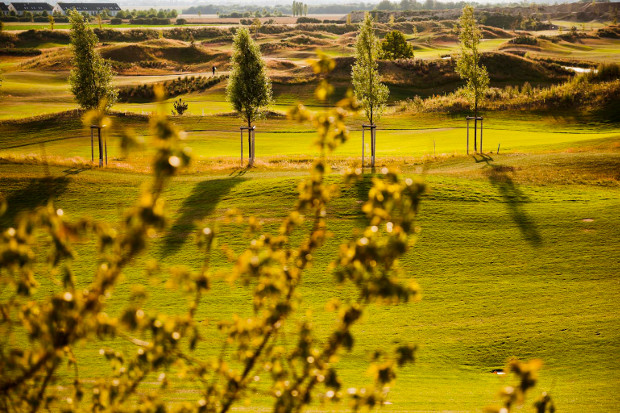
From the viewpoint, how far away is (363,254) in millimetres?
5078

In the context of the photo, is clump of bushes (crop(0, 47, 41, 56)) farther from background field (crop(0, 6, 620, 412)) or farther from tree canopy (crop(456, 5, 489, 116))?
tree canopy (crop(456, 5, 489, 116))

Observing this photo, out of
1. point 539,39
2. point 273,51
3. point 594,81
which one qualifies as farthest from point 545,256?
point 539,39

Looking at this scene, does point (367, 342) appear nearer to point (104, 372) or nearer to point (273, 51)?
point (104, 372)

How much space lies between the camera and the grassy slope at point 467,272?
53.8ft

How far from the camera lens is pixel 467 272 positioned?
22.8 meters

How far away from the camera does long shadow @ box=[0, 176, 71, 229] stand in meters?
28.8

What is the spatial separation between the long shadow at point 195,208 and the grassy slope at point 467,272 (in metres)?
0.08

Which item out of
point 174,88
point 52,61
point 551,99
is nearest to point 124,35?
point 52,61

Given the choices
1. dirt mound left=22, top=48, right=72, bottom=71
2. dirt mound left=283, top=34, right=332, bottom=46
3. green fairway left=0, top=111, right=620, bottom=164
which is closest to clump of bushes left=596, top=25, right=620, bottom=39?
dirt mound left=283, top=34, right=332, bottom=46

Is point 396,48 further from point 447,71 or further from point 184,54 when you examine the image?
point 184,54

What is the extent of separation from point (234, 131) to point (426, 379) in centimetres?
4039

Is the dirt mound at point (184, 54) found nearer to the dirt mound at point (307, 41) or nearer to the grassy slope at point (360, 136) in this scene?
the dirt mound at point (307, 41)

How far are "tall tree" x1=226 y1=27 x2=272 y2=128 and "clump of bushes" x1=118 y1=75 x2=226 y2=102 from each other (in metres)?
34.8

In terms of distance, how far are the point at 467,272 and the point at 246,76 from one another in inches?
858
